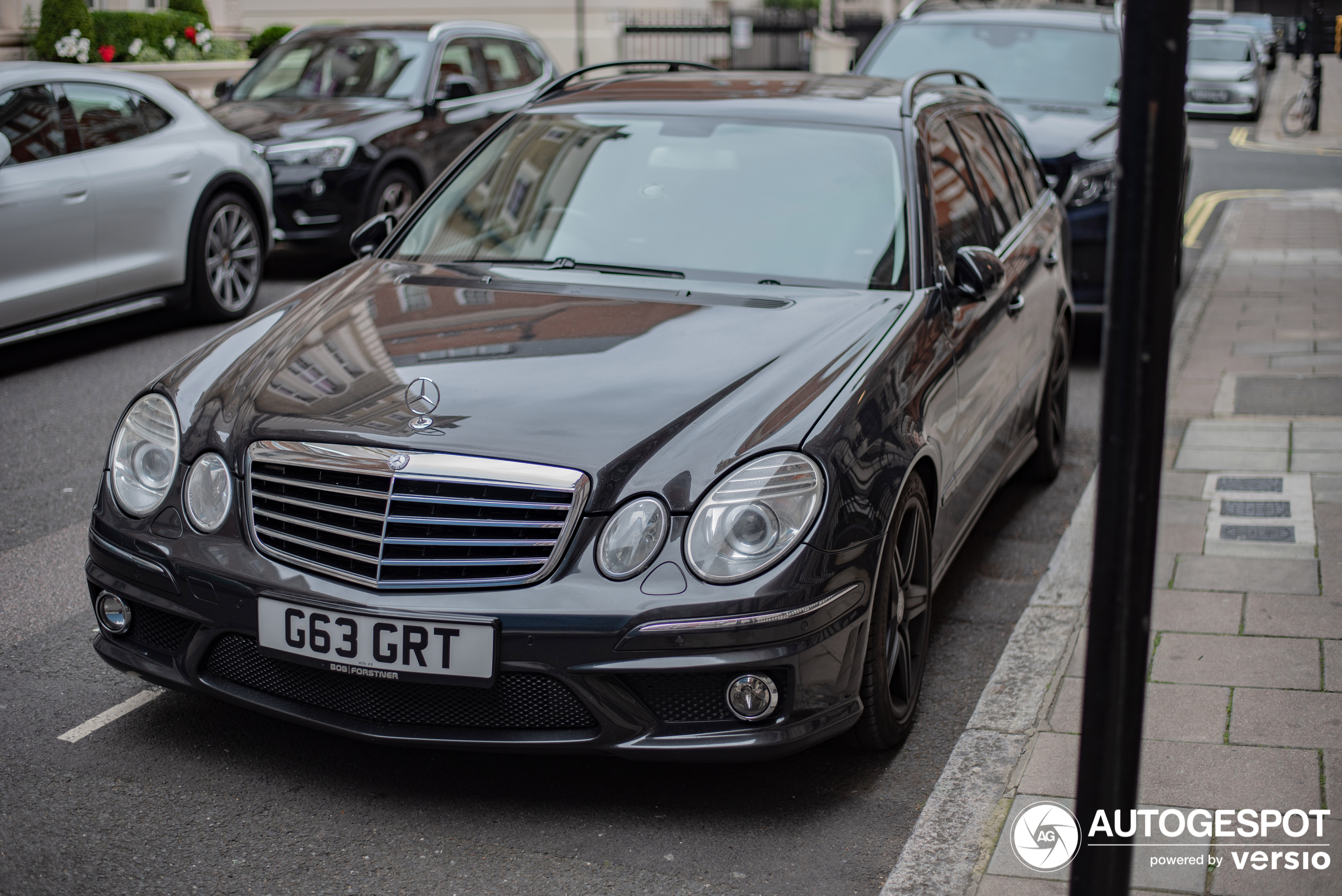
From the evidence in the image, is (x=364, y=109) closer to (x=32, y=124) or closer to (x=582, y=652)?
(x=32, y=124)

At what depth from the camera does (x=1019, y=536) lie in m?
5.38

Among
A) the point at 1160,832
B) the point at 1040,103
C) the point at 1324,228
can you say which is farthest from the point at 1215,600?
the point at 1324,228

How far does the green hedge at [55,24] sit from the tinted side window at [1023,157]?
1266cm

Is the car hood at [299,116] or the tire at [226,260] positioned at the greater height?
the car hood at [299,116]

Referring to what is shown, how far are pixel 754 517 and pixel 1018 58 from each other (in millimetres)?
7606

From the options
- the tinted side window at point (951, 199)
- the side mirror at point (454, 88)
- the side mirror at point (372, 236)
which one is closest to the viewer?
the tinted side window at point (951, 199)

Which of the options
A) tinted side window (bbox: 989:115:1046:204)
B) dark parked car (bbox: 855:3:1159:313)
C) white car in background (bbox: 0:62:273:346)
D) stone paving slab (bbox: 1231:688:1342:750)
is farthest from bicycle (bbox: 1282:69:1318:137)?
stone paving slab (bbox: 1231:688:1342:750)

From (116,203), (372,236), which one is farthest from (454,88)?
(372,236)

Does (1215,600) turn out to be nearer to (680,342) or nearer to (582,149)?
(680,342)

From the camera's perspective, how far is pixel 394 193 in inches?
408

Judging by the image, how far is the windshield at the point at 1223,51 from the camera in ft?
92.4

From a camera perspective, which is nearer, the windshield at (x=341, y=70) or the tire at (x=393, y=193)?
the tire at (x=393, y=193)

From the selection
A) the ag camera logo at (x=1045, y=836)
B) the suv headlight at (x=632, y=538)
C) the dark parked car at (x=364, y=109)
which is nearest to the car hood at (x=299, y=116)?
the dark parked car at (x=364, y=109)

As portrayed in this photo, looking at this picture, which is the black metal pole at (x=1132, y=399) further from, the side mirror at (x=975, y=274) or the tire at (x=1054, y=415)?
the tire at (x=1054, y=415)
